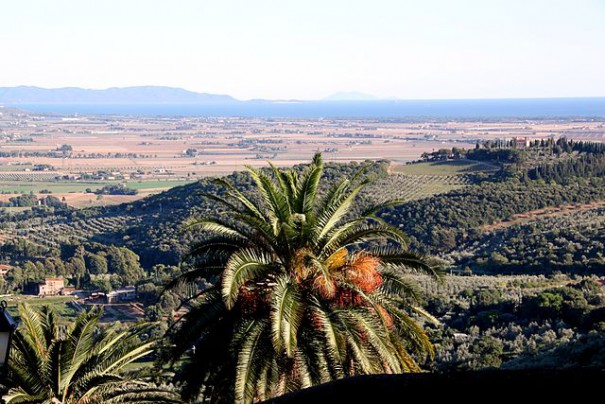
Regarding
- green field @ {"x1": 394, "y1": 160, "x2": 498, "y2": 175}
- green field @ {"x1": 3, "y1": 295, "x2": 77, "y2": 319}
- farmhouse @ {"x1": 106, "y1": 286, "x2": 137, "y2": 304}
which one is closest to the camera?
green field @ {"x1": 3, "y1": 295, "x2": 77, "y2": 319}

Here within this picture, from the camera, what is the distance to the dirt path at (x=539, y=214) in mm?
36781

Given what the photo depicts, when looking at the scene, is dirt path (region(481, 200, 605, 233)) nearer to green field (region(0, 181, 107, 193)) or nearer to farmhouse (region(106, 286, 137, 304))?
farmhouse (region(106, 286, 137, 304))

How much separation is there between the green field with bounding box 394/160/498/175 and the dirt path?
9015 mm

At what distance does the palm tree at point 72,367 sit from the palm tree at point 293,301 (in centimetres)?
51

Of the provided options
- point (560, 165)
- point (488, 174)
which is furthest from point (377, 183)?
point (560, 165)

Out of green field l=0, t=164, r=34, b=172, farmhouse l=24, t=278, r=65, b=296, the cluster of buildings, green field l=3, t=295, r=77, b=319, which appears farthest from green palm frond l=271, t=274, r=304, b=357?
green field l=0, t=164, r=34, b=172

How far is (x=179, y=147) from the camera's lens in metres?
126

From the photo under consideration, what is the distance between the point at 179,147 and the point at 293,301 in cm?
11922

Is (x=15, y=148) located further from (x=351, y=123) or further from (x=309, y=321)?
(x=309, y=321)

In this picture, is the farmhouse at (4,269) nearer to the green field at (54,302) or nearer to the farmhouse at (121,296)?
the green field at (54,302)

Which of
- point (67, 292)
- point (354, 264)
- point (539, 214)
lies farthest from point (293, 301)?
point (539, 214)

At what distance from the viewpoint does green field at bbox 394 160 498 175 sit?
4887cm

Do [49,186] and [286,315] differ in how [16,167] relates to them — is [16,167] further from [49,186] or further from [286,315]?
[286,315]

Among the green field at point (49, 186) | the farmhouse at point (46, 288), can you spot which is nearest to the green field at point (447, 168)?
the farmhouse at point (46, 288)
